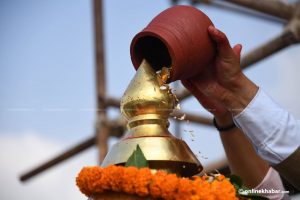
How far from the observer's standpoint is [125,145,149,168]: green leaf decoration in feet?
2.96

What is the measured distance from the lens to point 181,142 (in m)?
1.00

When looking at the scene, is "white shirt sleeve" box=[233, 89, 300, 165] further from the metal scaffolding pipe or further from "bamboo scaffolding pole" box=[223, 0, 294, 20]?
the metal scaffolding pipe

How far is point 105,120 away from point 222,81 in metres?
3.17

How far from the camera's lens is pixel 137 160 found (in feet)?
2.98

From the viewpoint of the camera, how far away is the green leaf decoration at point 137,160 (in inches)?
35.6

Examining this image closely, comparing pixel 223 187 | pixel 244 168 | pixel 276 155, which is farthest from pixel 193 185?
pixel 244 168

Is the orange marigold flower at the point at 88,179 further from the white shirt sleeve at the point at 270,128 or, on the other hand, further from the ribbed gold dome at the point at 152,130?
the white shirt sleeve at the point at 270,128

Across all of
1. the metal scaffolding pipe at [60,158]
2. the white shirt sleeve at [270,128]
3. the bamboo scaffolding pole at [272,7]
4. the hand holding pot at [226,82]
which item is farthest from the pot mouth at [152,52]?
the metal scaffolding pipe at [60,158]

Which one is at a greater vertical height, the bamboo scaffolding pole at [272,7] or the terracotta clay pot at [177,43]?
the terracotta clay pot at [177,43]

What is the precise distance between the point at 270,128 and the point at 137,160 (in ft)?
1.12

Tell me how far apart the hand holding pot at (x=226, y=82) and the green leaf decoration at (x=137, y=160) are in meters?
0.29

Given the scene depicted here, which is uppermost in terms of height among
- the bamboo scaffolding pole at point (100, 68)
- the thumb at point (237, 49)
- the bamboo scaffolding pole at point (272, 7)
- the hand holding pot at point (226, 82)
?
the thumb at point (237, 49)

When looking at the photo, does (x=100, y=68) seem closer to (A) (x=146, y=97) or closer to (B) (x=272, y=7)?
(B) (x=272, y=7)

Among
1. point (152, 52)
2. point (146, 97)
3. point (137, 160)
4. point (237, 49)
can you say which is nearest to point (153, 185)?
point (137, 160)
